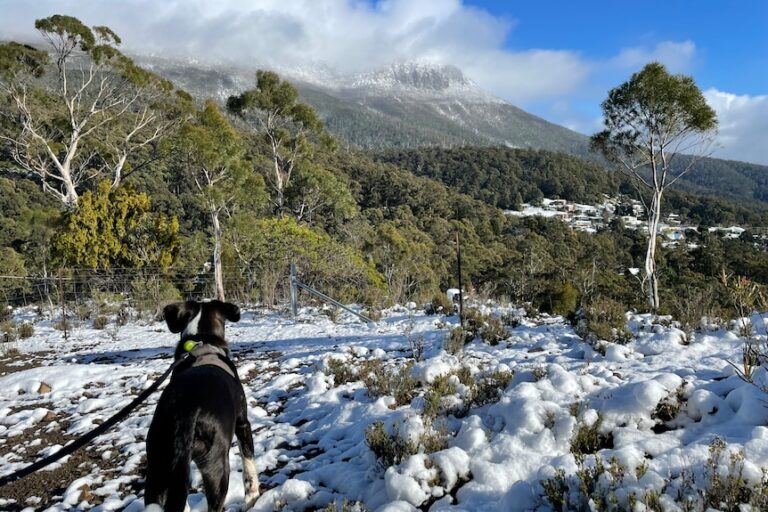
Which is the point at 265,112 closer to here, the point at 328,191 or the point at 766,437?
the point at 328,191

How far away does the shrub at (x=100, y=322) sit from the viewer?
825 cm

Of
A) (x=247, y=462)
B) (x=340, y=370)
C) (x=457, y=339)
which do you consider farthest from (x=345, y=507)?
(x=457, y=339)

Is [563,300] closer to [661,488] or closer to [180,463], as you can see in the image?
[661,488]

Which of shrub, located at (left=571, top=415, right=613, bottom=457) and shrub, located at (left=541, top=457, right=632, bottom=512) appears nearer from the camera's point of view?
shrub, located at (left=541, top=457, right=632, bottom=512)

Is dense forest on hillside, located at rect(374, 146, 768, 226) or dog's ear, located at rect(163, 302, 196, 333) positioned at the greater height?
dense forest on hillside, located at rect(374, 146, 768, 226)

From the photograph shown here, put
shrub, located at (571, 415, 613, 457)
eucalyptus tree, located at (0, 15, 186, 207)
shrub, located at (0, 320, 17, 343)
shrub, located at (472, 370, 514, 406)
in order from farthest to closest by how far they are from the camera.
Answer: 1. eucalyptus tree, located at (0, 15, 186, 207)
2. shrub, located at (0, 320, 17, 343)
3. shrub, located at (472, 370, 514, 406)
4. shrub, located at (571, 415, 613, 457)

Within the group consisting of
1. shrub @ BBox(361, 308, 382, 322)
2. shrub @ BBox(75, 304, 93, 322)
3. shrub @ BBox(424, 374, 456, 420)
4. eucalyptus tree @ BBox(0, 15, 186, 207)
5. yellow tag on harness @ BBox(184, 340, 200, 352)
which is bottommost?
shrub @ BBox(75, 304, 93, 322)

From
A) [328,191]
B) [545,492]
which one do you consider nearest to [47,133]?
[328,191]

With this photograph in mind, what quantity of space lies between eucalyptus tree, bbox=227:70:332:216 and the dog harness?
16.3m

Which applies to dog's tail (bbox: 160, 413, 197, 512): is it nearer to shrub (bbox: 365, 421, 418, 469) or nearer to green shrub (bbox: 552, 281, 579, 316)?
shrub (bbox: 365, 421, 418, 469)

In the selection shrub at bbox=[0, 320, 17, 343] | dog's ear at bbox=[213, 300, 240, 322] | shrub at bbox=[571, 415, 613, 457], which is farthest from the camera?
shrub at bbox=[0, 320, 17, 343]

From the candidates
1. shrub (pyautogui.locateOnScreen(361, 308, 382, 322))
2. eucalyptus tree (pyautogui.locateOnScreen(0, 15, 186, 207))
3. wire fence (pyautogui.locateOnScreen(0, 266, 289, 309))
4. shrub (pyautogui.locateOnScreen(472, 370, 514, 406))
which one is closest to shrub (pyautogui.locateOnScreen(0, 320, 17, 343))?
wire fence (pyautogui.locateOnScreen(0, 266, 289, 309))

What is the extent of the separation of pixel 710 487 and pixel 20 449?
179 inches

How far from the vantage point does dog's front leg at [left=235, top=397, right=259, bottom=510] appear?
7.65 ft
